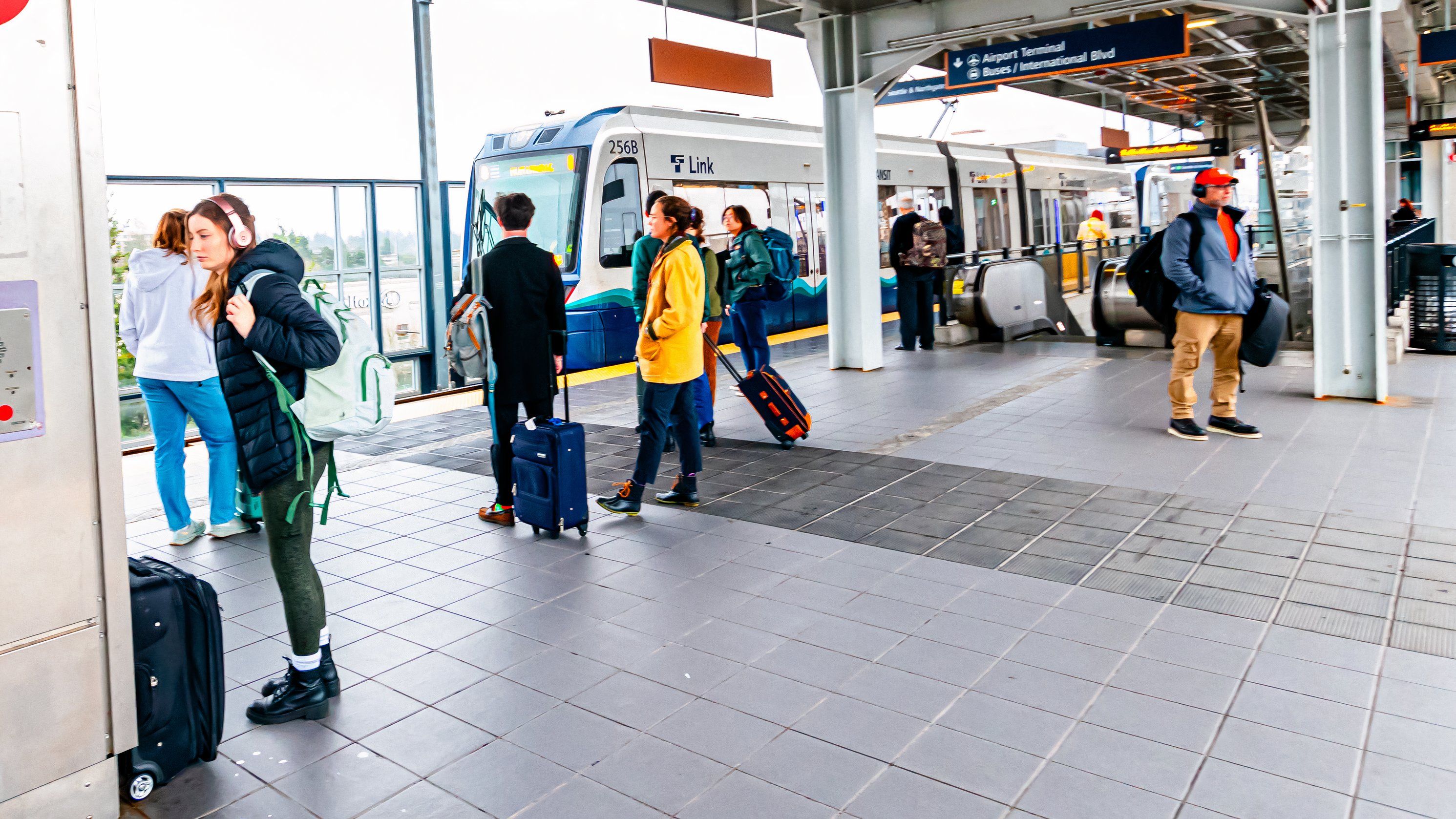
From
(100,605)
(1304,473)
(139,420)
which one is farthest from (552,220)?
(100,605)

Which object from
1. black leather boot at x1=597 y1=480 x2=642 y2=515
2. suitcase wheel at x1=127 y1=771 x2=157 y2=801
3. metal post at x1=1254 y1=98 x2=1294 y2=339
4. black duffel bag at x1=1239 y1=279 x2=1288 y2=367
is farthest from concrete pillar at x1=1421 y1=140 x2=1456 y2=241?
suitcase wheel at x1=127 y1=771 x2=157 y2=801

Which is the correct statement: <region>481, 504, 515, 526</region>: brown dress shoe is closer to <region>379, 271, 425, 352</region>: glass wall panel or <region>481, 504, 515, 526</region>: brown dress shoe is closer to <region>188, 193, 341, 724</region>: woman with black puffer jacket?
<region>188, 193, 341, 724</region>: woman with black puffer jacket

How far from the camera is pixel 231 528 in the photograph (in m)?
5.74

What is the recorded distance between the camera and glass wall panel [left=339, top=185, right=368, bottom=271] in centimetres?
1233

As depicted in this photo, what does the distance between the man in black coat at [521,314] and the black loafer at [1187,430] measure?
4306 mm

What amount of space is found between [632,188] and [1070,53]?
15.6 ft

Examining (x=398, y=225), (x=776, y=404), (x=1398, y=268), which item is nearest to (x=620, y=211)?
(x=398, y=225)

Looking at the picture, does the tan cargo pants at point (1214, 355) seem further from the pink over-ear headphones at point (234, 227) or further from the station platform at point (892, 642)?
the pink over-ear headphones at point (234, 227)

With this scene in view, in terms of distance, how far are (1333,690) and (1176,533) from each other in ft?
5.90

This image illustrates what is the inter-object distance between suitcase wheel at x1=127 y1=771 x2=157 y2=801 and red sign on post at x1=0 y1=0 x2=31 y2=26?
6.48ft

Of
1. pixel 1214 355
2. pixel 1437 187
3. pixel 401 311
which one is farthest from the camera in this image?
pixel 1437 187

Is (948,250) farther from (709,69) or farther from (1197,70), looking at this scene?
(1197,70)

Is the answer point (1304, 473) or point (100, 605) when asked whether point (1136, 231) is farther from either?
point (100, 605)

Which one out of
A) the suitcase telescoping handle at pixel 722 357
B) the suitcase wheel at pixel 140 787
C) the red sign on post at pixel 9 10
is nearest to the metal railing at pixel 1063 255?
the suitcase telescoping handle at pixel 722 357
